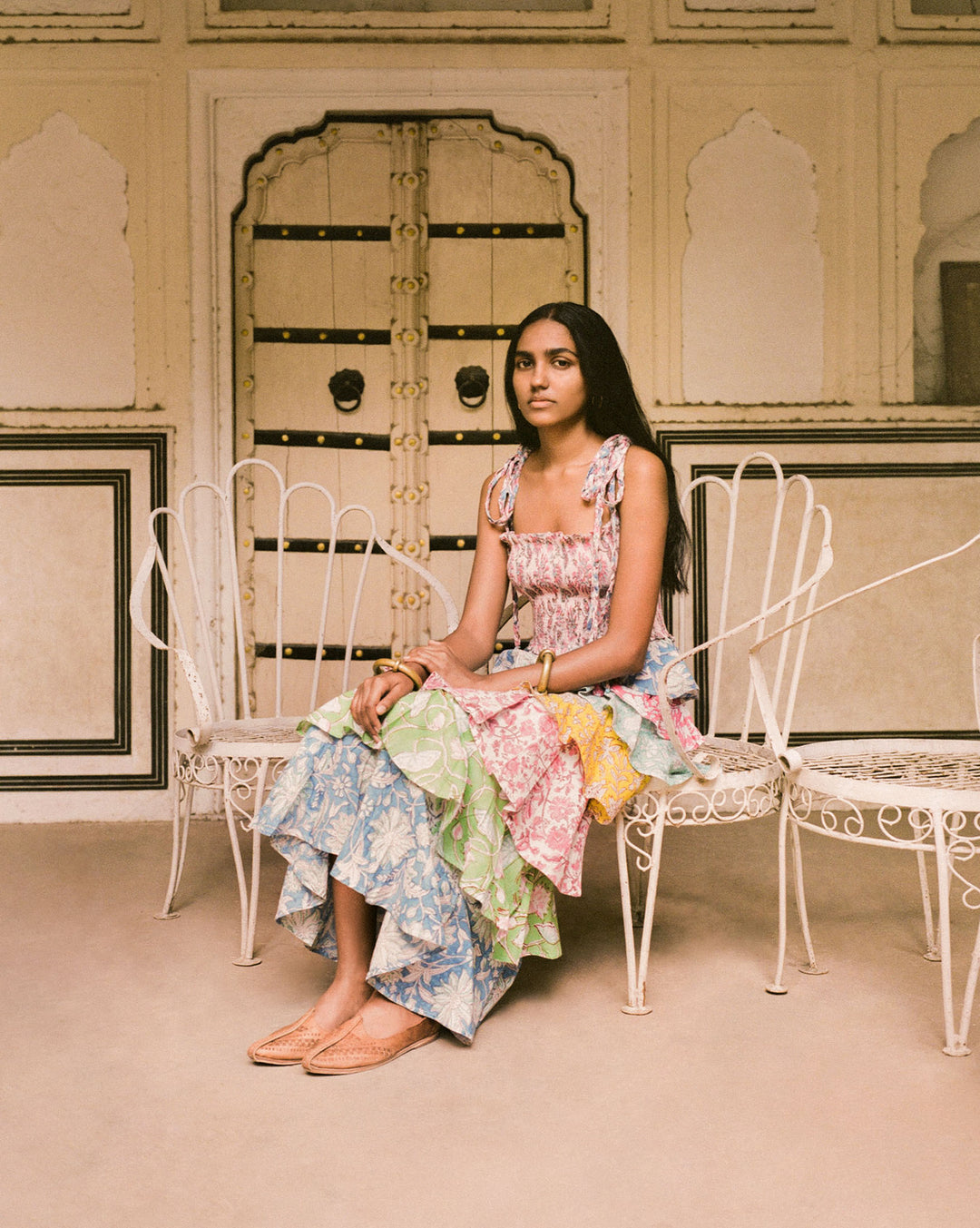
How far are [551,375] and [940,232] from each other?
8.17 feet

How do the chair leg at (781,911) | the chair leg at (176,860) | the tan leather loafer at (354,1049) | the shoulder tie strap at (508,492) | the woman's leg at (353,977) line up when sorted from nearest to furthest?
1. the tan leather loafer at (354,1049)
2. the woman's leg at (353,977)
3. the chair leg at (781,911)
4. the shoulder tie strap at (508,492)
5. the chair leg at (176,860)

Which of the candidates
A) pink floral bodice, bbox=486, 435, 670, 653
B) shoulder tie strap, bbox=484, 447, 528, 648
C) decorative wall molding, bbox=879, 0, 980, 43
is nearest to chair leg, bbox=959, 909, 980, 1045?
pink floral bodice, bbox=486, 435, 670, 653

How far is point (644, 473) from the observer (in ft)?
7.23

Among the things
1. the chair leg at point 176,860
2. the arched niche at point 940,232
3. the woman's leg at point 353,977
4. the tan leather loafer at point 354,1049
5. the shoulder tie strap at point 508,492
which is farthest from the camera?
the arched niche at point 940,232

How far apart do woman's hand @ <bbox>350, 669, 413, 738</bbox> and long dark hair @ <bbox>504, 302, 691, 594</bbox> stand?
70 cm

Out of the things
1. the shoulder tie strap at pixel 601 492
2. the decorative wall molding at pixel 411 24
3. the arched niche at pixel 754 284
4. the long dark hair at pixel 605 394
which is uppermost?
the decorative wall molding at pixel 411 24

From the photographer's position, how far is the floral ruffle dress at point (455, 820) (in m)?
1.85

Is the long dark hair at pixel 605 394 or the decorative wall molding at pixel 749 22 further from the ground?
the decorative wall molding at pixel 749 22

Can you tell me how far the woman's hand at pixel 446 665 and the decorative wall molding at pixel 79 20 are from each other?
2.85 metres

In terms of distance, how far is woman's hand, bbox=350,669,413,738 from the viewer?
1.88 m

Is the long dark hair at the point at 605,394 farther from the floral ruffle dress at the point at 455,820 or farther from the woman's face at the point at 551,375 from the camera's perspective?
the floral ruffle dress at the point at 455,820

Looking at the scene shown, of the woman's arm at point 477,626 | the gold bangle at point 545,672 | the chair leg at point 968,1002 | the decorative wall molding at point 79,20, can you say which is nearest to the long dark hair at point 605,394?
the woman's arm at point 477,626

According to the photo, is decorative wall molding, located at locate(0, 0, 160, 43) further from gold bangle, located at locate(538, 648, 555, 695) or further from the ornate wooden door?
gold bangle, located at locate(538, 648, 555, 695)

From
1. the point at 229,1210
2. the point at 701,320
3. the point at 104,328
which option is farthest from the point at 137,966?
the point at 701,320
